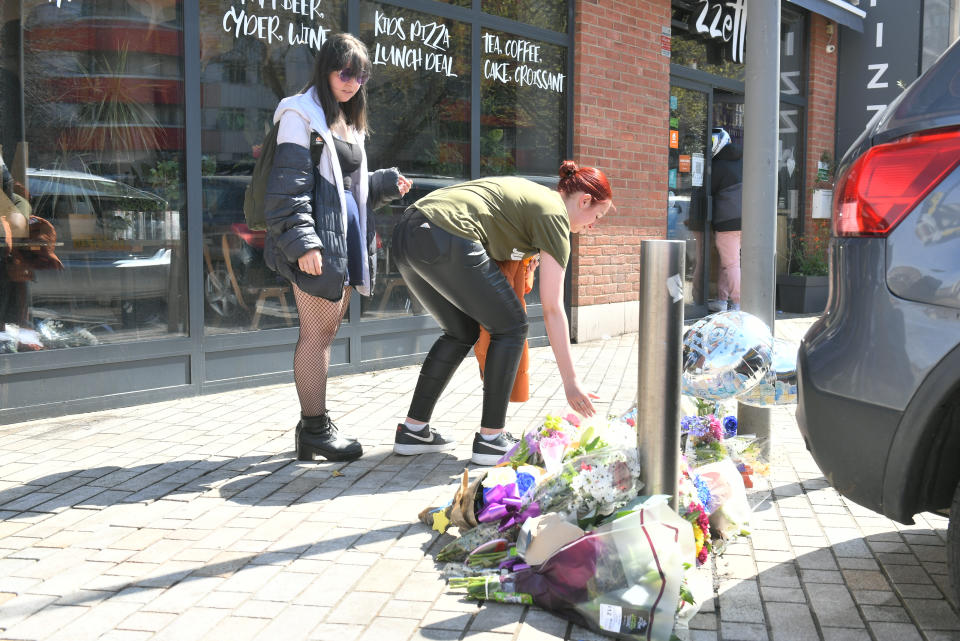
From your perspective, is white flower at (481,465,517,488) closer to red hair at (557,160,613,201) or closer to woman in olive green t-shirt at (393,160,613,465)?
woman in olive green t-shirt at (393,160,613,465)

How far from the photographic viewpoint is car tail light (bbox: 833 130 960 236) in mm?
2416

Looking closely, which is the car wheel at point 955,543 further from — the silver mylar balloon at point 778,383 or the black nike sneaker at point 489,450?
the black nike sneaker at point 489,450

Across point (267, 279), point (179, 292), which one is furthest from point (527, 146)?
point (179, 292)

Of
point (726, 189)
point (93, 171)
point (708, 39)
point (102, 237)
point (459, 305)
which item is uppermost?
point (708, 39)

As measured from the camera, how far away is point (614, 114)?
879 centimetres

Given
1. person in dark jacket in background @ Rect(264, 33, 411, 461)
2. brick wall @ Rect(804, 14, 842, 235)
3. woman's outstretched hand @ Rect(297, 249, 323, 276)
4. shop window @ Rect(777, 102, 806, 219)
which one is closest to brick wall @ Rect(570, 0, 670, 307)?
shop window @ Rect(777, 102, 806, 219)

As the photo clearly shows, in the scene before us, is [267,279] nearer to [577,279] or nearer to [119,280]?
[119,280]

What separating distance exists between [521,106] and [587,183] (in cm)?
410

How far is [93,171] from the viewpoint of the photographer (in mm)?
5480

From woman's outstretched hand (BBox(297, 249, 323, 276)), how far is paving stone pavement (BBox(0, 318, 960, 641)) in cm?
96

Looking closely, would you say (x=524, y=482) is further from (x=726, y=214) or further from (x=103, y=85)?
(x=726, y=214)

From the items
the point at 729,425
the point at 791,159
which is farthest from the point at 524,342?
the point at 791,159

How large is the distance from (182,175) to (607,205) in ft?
9.45

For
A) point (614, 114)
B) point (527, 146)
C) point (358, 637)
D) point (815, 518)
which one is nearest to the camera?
point (358, 637)
